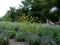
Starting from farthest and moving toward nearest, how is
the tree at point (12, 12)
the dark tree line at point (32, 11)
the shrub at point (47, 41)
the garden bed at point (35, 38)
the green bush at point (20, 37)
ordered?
the tree at point (12, 12)
the dark tree line at point (32, 11)
the green bush at point (20, 37)
the garden bed at point (35, 38)
the shrub at point (47, 41)

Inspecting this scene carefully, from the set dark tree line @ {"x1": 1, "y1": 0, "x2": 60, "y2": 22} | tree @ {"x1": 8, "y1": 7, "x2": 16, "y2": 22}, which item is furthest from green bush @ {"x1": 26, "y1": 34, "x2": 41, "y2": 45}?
tree @ {"x1": 8, "y1": 7, "x2": 16, "y2": 22}

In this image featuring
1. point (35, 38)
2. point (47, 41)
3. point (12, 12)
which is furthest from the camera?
point (12, 12)

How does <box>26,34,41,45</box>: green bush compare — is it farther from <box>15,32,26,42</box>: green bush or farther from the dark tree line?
the dark tree line

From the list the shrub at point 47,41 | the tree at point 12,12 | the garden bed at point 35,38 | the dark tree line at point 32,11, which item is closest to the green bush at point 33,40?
the garden bed at point 35,38

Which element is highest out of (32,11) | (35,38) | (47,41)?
(32,11)

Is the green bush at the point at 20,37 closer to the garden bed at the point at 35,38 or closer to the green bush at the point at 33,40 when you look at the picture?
the garden bed at the point at 35,38

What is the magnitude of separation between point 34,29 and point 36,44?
1.64m

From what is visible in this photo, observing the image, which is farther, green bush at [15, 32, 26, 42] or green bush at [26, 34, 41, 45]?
green bush at [15, 32, 26, 42]

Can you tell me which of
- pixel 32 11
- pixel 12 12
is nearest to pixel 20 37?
pixel 32 11

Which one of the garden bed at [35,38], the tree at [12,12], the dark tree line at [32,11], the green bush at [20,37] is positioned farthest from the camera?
the tree at [12,12]

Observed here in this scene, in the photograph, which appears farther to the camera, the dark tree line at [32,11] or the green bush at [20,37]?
the dark tree line at [32,11]

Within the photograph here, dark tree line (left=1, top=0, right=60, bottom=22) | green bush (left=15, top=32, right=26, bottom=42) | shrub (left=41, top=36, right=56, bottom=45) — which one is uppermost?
Answer: dark tree line (left=1, top=0, right=60, bottom=22)

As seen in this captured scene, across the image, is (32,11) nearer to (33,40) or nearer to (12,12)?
(12,12)

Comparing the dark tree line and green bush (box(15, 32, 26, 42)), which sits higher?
the dark tree line
